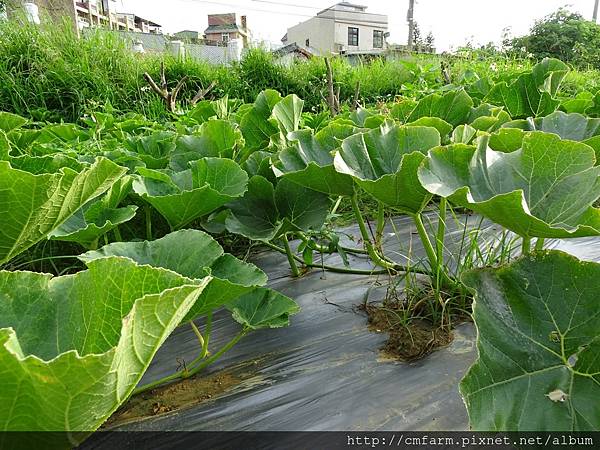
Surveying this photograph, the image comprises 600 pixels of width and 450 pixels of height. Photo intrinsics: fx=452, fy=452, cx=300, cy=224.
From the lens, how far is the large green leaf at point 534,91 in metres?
1.91

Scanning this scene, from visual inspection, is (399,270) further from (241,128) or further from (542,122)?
(241,128)

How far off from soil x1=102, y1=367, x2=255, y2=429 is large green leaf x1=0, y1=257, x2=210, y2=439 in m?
0.38

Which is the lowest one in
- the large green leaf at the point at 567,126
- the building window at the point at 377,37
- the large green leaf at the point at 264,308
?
the large green leaf at the point at 264,308

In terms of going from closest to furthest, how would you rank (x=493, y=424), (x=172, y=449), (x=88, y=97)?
(x=493, y=424), (x=172, y=449), (x=88, y=97)

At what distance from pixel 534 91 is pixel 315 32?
40.7 m

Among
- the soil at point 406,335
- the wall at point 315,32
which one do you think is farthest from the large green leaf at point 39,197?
the wall at point 315,32

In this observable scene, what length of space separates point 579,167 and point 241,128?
1273mm

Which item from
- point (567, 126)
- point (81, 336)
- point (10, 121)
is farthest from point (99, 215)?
point (567, 126)

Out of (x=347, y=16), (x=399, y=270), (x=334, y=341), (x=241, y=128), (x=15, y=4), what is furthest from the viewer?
(x=347, y=16)

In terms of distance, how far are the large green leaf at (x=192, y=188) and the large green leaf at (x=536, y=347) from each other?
727mm

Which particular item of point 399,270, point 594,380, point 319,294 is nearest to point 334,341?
point 319,294

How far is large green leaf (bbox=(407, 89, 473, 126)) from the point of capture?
1.63 m

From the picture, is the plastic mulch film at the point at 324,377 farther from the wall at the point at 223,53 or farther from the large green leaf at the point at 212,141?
the wall at the point at 223,53

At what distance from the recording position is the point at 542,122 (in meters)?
1.36
